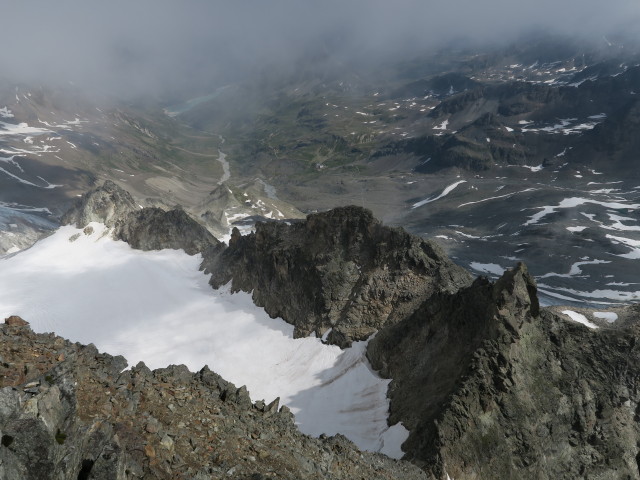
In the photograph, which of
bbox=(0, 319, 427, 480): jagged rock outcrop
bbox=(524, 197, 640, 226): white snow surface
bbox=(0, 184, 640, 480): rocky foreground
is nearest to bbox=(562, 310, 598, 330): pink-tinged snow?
bbox=(0, 184, 640, 480): rocky foreground

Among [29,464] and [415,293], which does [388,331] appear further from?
[29,464]

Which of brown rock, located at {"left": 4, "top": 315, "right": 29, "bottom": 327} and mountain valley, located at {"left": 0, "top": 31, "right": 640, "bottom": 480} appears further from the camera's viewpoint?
brown rock, located at {"left": 4, "top": 315, "right": 29, "bottom": 327}

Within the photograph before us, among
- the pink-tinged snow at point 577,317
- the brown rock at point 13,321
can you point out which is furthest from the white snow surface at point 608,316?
the brown rock at point 13,321

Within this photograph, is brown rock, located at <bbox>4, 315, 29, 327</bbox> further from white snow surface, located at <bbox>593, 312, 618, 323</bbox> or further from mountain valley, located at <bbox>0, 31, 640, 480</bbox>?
white snow surface, located at <bbox>593, 312, 618, 323</bbox>

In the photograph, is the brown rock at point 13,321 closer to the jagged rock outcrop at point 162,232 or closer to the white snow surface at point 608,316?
the white snow surface at point 608,316

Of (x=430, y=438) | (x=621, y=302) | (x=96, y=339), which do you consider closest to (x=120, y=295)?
(x=96, y=339)

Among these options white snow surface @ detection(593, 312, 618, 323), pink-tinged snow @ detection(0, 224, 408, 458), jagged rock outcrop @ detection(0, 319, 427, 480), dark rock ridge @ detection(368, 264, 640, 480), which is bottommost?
pink-tinged snow @ detection(0, 224, 408, 458)
